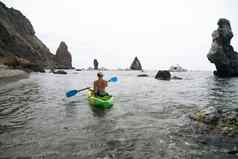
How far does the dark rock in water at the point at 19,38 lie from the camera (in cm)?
9785

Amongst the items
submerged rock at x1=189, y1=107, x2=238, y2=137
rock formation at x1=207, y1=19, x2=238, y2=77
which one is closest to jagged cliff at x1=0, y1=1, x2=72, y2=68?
rock formation at x1=207, y1=19, x2=238, y2=77

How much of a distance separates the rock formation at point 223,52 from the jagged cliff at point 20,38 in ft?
271

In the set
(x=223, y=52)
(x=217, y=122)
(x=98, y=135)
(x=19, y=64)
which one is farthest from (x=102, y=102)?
(x=19, y=64)

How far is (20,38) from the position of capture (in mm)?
128000

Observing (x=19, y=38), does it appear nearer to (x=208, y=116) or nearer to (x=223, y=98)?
(x=223, y=98)

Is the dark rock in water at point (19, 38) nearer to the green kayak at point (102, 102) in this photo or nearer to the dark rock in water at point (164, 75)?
the dark rock in water at point (164, 75)

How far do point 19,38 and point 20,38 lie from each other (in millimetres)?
1339

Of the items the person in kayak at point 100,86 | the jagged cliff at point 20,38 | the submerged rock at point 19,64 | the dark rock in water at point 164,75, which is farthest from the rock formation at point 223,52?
the jagged cliff at point 20,38

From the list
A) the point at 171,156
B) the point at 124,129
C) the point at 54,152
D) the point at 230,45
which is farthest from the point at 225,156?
the point at 230,45

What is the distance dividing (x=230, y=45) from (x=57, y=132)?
242 ft

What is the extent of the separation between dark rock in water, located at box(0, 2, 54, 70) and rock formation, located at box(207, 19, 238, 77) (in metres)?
72.4

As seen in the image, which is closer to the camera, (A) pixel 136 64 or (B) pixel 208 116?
(B) pixel 208 116

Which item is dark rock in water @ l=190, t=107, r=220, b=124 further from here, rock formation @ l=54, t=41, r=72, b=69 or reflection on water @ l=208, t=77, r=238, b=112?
rock formation @ l=54, t=41, r=72, b=69

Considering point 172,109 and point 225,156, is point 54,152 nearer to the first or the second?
point 225,156
